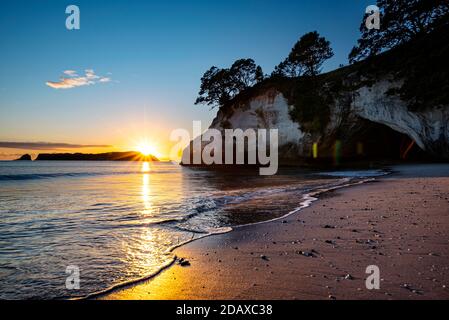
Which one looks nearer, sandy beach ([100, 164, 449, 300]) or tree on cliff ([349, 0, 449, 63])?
sandy beach ([100, 164, 449, 300])

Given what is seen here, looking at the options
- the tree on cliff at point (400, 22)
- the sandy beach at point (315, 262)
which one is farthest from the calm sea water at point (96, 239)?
the tree on cliff at point (400, 22)

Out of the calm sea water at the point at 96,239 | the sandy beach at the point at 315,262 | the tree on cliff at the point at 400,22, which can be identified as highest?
the tree on cliff at the point at 400,22

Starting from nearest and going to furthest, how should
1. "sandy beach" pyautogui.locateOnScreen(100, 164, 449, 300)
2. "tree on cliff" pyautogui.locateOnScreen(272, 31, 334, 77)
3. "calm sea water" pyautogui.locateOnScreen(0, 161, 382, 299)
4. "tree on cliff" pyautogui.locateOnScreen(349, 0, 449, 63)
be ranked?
"sandy beach" pyautogui.locateOnScreen(100, 164, 449, 300)
"calm sea water" pyautogui.locateOnScreen(0, 161, 382, 299)
"tree on cliff" pyautogui.locateOnScreen(349, 0, 449, 63)
"tree on cliff" pyautogui.locateOnScreen(272, 31, 334, 77)

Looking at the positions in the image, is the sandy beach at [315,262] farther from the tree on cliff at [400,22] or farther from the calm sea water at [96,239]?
the tree on cliff at [400,22]

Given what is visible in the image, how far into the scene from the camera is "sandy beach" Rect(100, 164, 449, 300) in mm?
2340

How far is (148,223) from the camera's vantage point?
5.60 m

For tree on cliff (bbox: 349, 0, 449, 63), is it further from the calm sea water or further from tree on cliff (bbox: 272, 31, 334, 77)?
the calm sea water

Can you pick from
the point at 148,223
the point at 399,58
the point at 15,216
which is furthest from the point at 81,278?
the point at 399,58

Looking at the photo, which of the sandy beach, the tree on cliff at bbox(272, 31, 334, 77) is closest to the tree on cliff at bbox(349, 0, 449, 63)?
the tree on cliff at bbox(272, 31, 334, 77)

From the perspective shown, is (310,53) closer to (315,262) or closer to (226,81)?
(226,81)

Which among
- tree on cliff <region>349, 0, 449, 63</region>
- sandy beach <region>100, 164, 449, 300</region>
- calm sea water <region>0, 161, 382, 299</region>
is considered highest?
tree on cliff <region>349, 0, 449, 63</region>

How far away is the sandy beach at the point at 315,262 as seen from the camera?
2.34 m

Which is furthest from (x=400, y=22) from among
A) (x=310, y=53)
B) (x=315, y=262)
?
(x=315, y=262)
